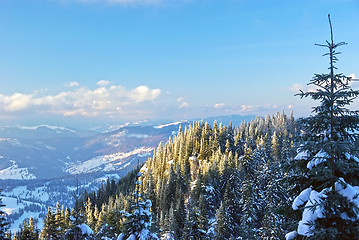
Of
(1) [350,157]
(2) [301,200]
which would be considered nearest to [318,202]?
(2) [301,200]

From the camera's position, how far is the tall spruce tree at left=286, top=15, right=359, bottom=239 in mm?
8805

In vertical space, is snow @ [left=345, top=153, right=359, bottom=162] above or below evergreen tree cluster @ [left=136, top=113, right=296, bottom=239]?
above

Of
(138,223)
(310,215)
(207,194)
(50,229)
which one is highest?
(310,215)

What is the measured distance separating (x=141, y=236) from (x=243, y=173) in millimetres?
76870

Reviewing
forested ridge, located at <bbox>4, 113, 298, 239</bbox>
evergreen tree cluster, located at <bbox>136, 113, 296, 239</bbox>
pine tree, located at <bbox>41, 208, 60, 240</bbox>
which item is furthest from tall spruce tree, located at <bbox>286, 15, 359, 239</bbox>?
pine tree, located at <bbox>41, 208, 60, 240</bbox>

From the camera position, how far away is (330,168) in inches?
369

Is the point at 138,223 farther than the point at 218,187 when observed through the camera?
No

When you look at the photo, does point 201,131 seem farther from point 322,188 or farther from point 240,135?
point 322,188

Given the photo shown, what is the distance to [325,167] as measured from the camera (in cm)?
934

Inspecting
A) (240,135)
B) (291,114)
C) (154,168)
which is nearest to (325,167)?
(240,135)

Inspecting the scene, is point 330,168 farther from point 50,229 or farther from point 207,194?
point 207,194

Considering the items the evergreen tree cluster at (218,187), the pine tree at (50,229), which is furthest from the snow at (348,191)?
the pine tree at (50,229)

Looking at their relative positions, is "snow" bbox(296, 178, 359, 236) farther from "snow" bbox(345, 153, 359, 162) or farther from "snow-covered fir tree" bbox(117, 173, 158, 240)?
"snow-covered fir tree" bbox(117, 173, 158, 240)

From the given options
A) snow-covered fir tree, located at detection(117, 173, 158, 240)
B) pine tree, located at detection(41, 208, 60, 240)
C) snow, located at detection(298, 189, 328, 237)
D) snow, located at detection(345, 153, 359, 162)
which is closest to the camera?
snow, located at detection(298, 189, 328, 237)
